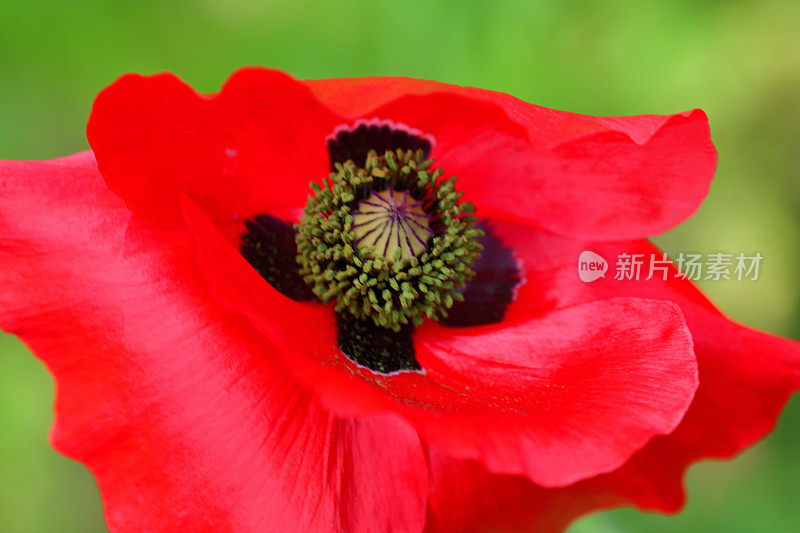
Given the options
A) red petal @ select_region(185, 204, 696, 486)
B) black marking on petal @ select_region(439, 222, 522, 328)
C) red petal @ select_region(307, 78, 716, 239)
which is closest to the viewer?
red petal @ select_region(185, 204, 696, 486)

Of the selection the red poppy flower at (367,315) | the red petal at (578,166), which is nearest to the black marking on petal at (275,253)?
the red poppy flower at (367,315)

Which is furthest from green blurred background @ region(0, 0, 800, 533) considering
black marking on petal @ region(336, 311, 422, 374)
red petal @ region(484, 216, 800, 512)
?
black marking on petal @ region(336, 311, 422, 374)

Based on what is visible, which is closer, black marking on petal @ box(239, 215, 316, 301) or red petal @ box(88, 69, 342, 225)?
red petal @ box(88, 69, 342, 225)

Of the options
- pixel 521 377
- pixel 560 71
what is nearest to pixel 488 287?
pixel 521 377

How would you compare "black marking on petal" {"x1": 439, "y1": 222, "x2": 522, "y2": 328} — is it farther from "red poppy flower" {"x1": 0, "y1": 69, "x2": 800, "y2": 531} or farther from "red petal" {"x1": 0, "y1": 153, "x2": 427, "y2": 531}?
"red petal" {"x1": 0, "y1": 153, "x2": 427, "y2": 531}

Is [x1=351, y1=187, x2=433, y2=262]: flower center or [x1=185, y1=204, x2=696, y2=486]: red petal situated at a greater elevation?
[x1=351, y1=187, x2=433, y2=262]: flower center

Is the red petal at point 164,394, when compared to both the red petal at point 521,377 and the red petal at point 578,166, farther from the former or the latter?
the red petal at point 578,166

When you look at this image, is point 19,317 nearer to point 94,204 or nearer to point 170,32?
point 94,204
